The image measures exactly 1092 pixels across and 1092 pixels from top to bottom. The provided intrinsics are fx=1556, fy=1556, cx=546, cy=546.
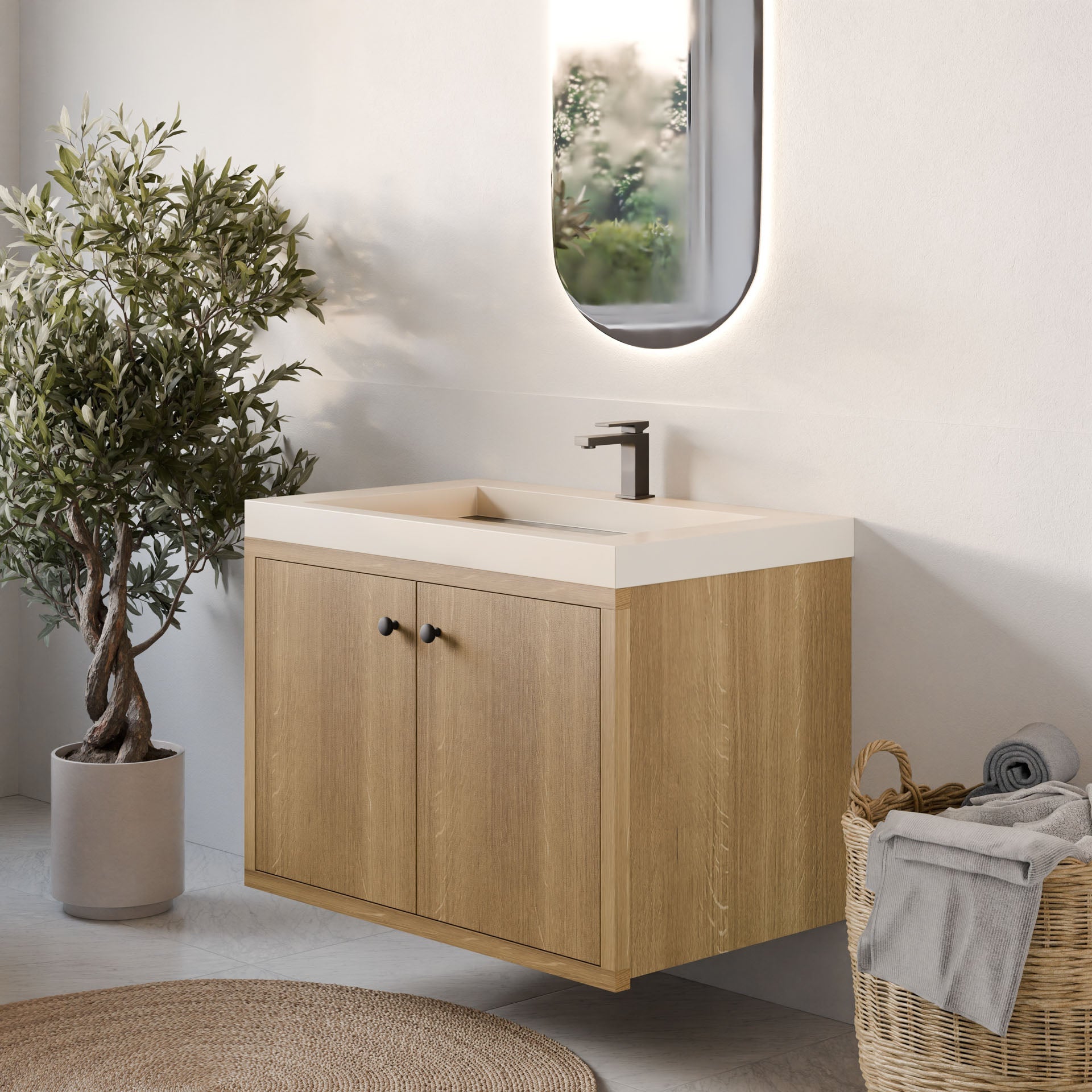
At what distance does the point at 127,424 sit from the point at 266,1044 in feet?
3.99

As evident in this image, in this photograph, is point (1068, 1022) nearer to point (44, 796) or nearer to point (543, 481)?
point (543, 481)

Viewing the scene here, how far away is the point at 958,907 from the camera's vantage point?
1.94 metres

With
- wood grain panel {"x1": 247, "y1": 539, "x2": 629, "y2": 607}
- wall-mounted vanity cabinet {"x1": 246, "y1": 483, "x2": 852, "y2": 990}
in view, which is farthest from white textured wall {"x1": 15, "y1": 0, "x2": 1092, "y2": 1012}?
wood grain panel {"x1": 247, "y1": 539, "x2": 629, "y2": 607}

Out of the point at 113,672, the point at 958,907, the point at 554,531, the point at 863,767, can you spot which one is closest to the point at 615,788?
the point at 863,767

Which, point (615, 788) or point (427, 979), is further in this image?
point (427, 979)

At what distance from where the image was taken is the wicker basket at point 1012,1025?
1923mm

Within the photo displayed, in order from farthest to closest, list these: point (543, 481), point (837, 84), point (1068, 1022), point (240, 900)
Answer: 1. point (240, 900)
2. point (543, 481)
3. point (837, 84)
4. point (1068, 1022)

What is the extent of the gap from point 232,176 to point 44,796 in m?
1.88

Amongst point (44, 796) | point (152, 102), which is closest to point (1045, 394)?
point (152, 102)

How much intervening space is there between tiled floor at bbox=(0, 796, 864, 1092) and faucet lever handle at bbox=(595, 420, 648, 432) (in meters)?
1.02

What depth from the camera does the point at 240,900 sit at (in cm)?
336

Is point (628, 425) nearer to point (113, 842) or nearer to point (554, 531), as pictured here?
point (554, 531)

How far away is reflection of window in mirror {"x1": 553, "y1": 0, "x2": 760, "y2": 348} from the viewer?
8.74 feet

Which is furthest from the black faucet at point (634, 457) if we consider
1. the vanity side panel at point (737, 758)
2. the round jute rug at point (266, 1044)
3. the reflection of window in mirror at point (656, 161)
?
the round jute rug at point (266, 1044)
